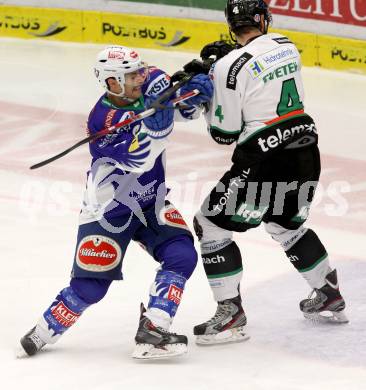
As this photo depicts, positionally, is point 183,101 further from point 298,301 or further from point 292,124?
point 298,301

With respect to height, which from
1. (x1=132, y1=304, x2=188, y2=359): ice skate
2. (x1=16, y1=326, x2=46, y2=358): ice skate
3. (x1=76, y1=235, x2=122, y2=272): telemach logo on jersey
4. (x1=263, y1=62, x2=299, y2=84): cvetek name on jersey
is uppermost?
(x1=263, y1=62, x2=299, y2=84): cvetek name on jersey

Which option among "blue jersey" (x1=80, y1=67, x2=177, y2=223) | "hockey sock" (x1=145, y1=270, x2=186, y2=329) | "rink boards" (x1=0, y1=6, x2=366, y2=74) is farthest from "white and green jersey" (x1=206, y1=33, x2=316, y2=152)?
"rink boards" (x1=0, y1=6, x2=366, y2=74)

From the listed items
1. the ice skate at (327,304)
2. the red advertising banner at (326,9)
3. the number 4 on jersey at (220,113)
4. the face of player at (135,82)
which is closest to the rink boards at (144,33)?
the red advertising banner at (326,9)

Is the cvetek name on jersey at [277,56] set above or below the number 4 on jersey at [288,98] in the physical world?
above

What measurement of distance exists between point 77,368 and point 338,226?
103 inches

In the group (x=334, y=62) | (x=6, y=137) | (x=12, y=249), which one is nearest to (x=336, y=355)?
(x=12, y=249)

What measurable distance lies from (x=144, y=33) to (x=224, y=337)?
268 inches

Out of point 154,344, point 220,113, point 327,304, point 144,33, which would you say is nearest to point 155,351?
point 154,344

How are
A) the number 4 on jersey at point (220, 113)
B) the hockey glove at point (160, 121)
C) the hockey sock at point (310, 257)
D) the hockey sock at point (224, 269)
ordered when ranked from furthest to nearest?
the hockey sock at point (310, 257) < the hockey sock at point (224, 269) < the number 4 on jersey at point (220, 113) < the hockey glove at point (160, 121)

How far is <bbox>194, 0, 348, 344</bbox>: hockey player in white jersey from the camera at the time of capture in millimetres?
4961

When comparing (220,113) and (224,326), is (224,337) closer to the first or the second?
(224,326)

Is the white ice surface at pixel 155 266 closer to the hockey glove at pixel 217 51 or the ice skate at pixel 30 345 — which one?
the ice skate at pixel 30 345

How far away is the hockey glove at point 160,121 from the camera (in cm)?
489

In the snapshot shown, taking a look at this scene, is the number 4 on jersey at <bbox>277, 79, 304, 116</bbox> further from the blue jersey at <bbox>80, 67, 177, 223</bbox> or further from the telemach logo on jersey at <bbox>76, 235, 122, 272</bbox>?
the telemach logo on jersey at <bbox>76, 235, 122, 272</bbox>
